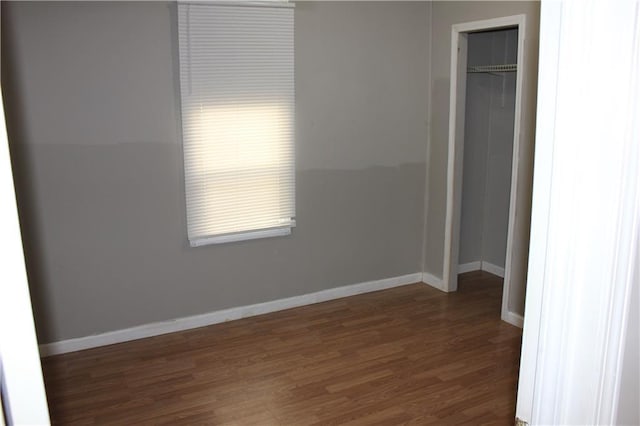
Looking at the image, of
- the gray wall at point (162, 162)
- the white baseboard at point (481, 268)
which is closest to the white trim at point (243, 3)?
the gray wall at point (162, 162)

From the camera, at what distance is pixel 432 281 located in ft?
16.3

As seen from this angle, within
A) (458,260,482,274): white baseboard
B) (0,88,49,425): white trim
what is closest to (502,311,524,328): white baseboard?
(458,260,482,274): white baseboard

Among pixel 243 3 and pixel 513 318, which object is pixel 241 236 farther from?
pixel 513 318

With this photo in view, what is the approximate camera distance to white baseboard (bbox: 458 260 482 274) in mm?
5316

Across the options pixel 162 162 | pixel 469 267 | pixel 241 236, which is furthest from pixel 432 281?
pixel 162 162

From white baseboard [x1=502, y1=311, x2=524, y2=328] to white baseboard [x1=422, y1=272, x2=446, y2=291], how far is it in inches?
30.2

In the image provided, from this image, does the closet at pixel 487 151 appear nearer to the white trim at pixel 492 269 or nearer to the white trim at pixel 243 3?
the white trim at pixel 492 269

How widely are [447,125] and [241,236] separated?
1.98 meters

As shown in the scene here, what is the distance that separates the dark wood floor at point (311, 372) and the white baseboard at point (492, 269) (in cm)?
81

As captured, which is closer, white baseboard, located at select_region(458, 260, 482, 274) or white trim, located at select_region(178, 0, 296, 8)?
white trim, located at select_region(178, 0, 296, 8)

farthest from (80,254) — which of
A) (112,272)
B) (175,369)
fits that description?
(175,369)

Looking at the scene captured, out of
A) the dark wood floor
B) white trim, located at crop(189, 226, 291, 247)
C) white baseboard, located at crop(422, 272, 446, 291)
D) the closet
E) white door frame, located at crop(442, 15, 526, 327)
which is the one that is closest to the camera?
the dark wood floor

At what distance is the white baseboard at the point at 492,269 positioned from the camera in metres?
5.22

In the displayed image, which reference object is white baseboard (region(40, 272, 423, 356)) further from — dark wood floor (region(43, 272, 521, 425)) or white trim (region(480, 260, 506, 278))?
white trim (region(480, 260, 506, 278))
